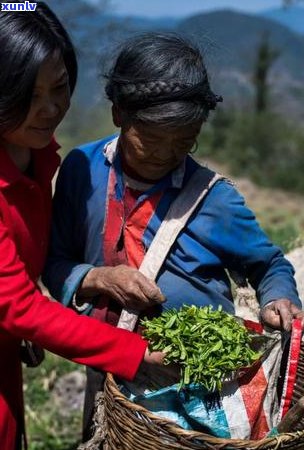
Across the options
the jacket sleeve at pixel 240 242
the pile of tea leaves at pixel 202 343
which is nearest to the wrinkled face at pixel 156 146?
the jacket sleeve at pixel 240 242

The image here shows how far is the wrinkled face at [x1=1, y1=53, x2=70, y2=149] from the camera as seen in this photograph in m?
2.31

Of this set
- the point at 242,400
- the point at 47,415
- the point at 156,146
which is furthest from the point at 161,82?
the point at 47,415

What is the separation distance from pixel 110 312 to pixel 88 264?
0.18 m

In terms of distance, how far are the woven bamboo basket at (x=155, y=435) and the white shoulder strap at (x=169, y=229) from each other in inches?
10.4

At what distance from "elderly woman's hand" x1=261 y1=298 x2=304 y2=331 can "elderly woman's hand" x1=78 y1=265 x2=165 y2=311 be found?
0.33m

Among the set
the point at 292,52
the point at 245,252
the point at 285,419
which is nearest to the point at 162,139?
the point at 245,252

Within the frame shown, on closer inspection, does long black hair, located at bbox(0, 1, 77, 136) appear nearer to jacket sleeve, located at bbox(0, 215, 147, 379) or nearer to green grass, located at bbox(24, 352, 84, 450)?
jacket sleeve, located at bbox(0, 215, 147, 379)

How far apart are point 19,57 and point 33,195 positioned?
45 centimetres

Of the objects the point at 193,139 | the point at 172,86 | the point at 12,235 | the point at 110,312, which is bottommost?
the point at 110,312

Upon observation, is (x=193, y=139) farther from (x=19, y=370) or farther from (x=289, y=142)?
(x=289, y=142)

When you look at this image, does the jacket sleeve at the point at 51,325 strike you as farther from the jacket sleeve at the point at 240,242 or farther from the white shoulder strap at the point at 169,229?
the jacket sleeve at the point at 240,242

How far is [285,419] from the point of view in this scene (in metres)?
2.19

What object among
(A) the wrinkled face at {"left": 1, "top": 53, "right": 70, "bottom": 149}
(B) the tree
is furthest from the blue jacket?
(B) the tree

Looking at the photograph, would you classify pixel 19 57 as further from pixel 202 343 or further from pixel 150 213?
pixel 202 343
